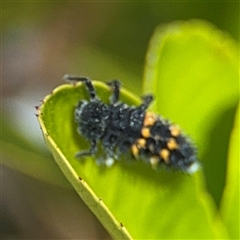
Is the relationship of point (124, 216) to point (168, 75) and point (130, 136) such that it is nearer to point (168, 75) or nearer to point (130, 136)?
point (130, 136)

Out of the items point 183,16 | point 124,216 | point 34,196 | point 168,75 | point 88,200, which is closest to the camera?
point 88,200

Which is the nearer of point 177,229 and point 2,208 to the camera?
point 177,229

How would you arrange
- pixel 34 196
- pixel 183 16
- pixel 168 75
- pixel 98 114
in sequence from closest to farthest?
1. pixel 98 114
2. pixel 168 75
3. pixel 34 196
4. pixel 183 16

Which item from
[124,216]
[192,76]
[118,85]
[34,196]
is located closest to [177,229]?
[124,216]

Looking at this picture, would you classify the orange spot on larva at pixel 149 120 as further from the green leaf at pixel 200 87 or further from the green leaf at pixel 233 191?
the green leaf at pixel 233 191

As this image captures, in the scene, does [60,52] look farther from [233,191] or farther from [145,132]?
[233,191]

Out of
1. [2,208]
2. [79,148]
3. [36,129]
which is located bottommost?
[2,208]

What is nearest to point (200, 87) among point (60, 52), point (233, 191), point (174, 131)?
point (174, 131)

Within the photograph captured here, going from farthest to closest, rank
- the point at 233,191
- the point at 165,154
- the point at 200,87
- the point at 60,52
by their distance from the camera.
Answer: the point at 60,52, the point at 200,87, the point at 165,154, the point at 233,191
